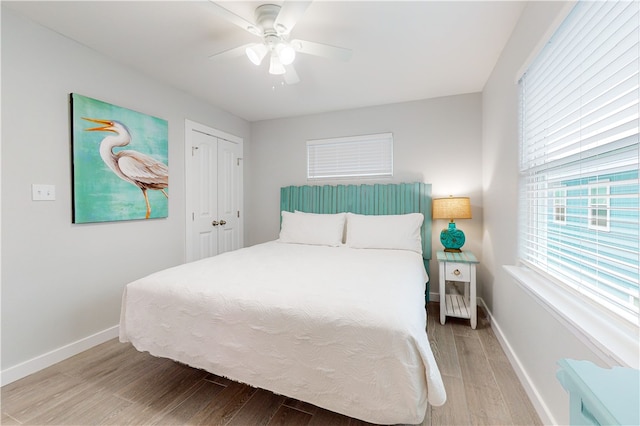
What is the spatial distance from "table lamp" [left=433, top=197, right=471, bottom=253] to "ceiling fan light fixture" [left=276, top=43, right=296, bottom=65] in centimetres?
206

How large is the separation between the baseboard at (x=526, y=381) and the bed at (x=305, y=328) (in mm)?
723

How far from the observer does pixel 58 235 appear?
2.02 m

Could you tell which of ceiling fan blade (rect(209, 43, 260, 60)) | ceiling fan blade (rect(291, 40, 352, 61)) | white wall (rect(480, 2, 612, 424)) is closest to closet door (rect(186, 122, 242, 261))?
ceiling fan blade (rect(209, 43, 260, 60))

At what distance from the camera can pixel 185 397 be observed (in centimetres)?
162

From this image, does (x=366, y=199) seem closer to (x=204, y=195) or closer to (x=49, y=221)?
(x=204, y=195)

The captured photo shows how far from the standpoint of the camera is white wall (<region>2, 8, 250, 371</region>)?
5.84 feet

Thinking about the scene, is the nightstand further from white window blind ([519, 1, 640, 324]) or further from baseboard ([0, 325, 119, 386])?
baseboard ([0, 325, 119, 386])

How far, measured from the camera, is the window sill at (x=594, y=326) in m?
0.82

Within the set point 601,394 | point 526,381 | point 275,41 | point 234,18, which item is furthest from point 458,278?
point 234,18

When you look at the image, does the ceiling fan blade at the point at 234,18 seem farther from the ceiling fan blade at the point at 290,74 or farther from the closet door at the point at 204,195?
the closet door at the point at 204,195

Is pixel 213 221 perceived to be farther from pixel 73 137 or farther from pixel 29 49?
pixel 29 49

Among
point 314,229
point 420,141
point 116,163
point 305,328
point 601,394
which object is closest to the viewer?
point 601,394

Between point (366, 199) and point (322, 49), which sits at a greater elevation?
point (322, 49)

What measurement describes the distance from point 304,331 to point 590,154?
1488mm
